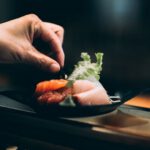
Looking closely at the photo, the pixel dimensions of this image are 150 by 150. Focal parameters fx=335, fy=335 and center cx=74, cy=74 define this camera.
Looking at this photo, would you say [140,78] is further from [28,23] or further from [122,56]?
[28,23]

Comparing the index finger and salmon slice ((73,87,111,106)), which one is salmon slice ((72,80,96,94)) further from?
the index finger

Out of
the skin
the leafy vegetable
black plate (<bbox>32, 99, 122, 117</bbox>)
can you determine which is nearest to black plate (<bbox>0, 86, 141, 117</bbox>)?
black plate (<bbox>32, 99, 122, 117</bbox>)

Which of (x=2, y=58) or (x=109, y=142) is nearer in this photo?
(x=109, y=142)

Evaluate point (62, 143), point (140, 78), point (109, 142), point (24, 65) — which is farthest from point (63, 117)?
point (140, 78)

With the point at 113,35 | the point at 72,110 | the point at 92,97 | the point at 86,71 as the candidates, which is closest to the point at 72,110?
the point at 72,110

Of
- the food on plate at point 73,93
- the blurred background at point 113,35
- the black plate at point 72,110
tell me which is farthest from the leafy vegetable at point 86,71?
the blurred background at point 113,35

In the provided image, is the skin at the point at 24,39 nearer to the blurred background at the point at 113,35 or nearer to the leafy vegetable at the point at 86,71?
the leafy vegetable at the point at 86,71
